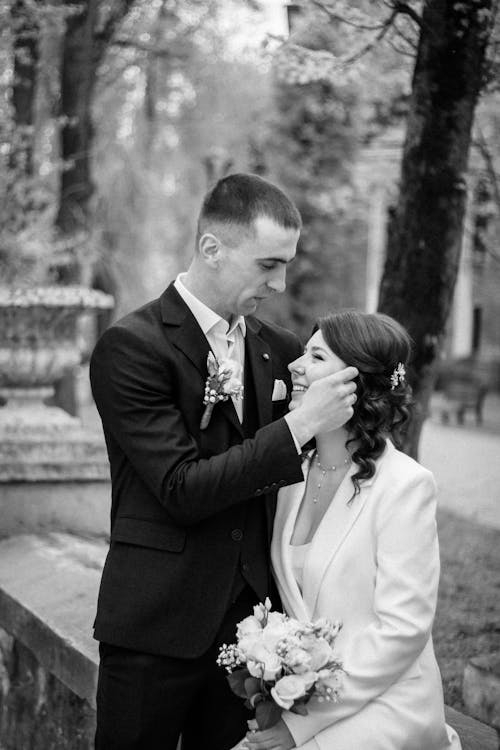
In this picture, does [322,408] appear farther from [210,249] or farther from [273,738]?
[273,738]

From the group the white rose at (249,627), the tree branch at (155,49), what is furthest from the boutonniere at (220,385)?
the tree branch at (155,49)

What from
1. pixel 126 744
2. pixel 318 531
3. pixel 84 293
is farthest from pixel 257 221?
pixel 84 293

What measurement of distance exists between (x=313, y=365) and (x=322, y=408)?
30cm

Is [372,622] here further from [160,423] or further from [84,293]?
[84,293]

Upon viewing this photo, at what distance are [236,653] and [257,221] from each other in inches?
47.1

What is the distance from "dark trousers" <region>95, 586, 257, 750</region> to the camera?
2.60 m

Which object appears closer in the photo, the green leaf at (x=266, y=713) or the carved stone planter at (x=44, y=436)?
the green leaf at (x=266, y=713)

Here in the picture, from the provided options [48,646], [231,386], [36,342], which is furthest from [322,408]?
[36,342]

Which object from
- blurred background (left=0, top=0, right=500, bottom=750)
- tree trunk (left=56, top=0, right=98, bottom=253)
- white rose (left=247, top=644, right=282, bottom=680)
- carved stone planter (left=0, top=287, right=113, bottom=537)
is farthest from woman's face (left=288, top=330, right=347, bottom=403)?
tree trunk (left=56, top=0, right=98, bottom=253)

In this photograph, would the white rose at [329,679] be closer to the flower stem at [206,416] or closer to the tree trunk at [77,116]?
A: the flower stem at [206,416]

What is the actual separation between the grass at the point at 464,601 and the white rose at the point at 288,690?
151 centimetres

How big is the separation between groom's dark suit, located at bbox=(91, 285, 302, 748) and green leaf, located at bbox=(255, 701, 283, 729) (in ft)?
0.96

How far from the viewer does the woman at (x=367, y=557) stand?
2426mm

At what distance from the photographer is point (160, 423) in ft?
8.12
